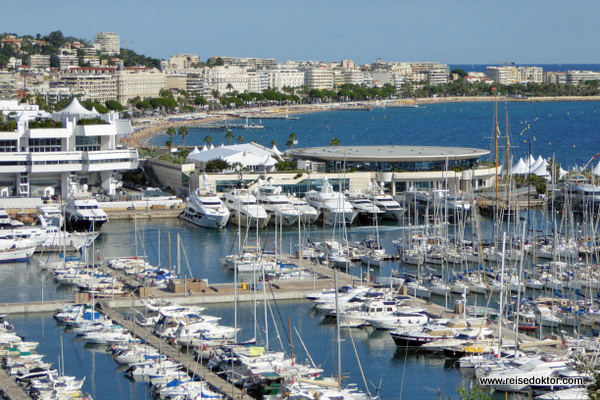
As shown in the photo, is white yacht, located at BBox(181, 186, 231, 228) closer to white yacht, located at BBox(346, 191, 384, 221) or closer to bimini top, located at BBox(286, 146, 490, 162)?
white yacht, located at BBox(346, 191, 384, 221)

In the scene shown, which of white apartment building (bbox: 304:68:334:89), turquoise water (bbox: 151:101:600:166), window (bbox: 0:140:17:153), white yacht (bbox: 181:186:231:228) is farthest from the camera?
white apartment building (bbox: 304:68:334:89)

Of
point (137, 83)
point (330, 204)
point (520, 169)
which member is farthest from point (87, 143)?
point (137, 83)

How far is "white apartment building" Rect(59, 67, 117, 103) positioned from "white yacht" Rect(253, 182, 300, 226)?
8237 cm

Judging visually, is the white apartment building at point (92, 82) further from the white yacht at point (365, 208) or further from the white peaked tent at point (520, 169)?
the white yacht at point (365, 208)

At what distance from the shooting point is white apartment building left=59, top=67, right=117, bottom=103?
129 meters

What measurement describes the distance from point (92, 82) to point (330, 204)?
90.4 metres

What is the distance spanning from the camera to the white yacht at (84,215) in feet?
143

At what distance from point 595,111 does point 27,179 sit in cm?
12331

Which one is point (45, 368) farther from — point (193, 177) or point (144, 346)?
point (193, 177)

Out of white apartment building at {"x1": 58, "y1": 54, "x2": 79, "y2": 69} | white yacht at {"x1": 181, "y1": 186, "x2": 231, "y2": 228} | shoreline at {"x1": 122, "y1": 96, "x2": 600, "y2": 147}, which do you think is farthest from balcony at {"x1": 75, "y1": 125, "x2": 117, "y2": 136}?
white apartment building at {"x1": 58, "y1": 54, "x2": 79, "y2": 69}

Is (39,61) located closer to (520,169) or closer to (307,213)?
(520,169)

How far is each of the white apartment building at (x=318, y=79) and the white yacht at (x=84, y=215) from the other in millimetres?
137237

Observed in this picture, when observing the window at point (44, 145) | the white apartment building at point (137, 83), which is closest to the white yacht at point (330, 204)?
the window at point (44, 145)

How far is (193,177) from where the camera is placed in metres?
51.0
